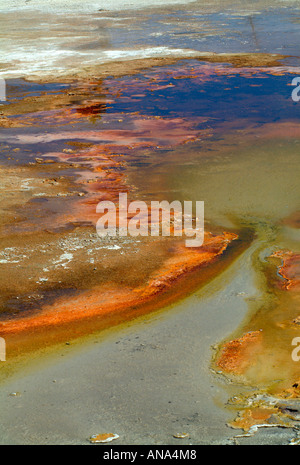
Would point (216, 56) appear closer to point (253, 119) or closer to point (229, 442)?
Result: point (253, 119)

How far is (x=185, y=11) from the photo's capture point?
79.8 feet

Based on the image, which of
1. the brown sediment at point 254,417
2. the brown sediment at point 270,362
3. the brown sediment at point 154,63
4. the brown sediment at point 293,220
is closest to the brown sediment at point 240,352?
the brown sediment at point 270,362

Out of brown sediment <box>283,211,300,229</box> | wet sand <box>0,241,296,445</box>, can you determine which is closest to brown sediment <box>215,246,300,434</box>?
wet sand <box>0,241,296,445</box>

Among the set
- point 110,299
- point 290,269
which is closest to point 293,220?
point 290,269

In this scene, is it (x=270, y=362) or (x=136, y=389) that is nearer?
(x=136, y=389)

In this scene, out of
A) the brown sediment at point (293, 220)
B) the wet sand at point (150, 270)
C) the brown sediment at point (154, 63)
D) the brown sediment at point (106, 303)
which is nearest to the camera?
the wet sand at point (150, 270)

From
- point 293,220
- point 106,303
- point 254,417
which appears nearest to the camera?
point 254,417

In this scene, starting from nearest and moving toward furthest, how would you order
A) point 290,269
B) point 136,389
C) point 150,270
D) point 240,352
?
point 136,389 → point 240,352 → point 150,270 → point 290,269

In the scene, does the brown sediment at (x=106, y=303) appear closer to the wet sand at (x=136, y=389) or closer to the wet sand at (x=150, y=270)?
the wet sand at (x=150, y=270)

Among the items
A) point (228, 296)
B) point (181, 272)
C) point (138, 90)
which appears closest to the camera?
point (228, 296)

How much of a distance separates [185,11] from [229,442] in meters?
23.3

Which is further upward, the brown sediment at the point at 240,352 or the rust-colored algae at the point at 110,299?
the rust-colored algae at the point at 110,299

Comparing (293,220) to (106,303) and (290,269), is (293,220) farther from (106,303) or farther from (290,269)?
(106,303)
